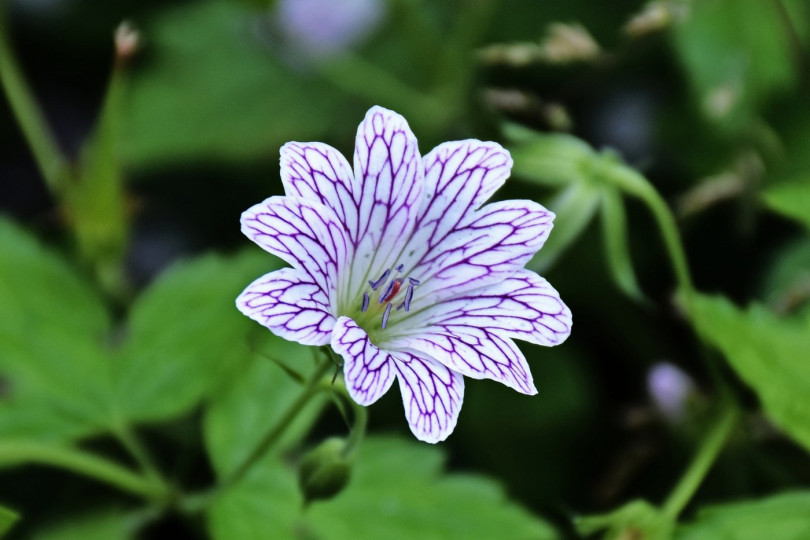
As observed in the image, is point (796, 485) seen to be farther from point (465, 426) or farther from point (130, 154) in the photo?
point (130, 154)

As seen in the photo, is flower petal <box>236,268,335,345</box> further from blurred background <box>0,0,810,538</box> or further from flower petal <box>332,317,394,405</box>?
blurred background <box>0,0,810,538</box>

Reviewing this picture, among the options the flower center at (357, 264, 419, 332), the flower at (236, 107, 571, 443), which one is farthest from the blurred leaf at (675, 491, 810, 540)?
the flower center at (357, 264, 419, 332)

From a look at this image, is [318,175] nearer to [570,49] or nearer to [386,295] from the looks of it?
[386,295]

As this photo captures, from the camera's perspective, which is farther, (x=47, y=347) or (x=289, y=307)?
(x=47, y=347)

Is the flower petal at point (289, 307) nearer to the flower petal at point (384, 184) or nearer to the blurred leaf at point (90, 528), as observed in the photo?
the flower petal at point (384, 184)

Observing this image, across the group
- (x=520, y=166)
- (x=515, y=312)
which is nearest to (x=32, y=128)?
(x=520, y=166)
